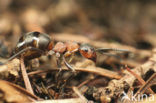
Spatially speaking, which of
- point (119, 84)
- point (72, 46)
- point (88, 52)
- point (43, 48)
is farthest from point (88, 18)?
point (119, 84)

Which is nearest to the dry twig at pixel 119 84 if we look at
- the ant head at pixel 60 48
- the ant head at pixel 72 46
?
the ant head at pixel 72 46

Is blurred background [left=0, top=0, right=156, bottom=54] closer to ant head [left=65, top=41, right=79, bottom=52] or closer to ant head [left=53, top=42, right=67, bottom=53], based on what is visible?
ant head [left=65, top=41, right=79, bottom=52]

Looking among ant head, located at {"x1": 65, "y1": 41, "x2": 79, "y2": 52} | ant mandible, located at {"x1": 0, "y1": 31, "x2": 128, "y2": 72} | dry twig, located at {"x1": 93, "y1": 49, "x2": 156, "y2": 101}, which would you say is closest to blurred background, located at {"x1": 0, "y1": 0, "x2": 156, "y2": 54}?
ant head, located at {"x1": 65, "y1": 41, "x2": 79, "y2": 52}

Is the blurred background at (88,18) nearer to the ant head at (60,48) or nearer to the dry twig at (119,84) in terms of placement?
the ant head at (60,48)

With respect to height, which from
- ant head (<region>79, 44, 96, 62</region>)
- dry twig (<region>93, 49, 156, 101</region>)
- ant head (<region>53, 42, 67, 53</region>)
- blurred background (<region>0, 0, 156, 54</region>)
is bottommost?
dry twig (<region>93, 49, 156, 101</region>)

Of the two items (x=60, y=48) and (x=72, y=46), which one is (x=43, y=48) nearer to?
(x=60, y=48)

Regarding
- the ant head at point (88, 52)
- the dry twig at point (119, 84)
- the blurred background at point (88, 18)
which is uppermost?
the blurred background at point (88, 18)

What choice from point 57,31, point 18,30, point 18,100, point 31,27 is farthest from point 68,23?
point 18,100
